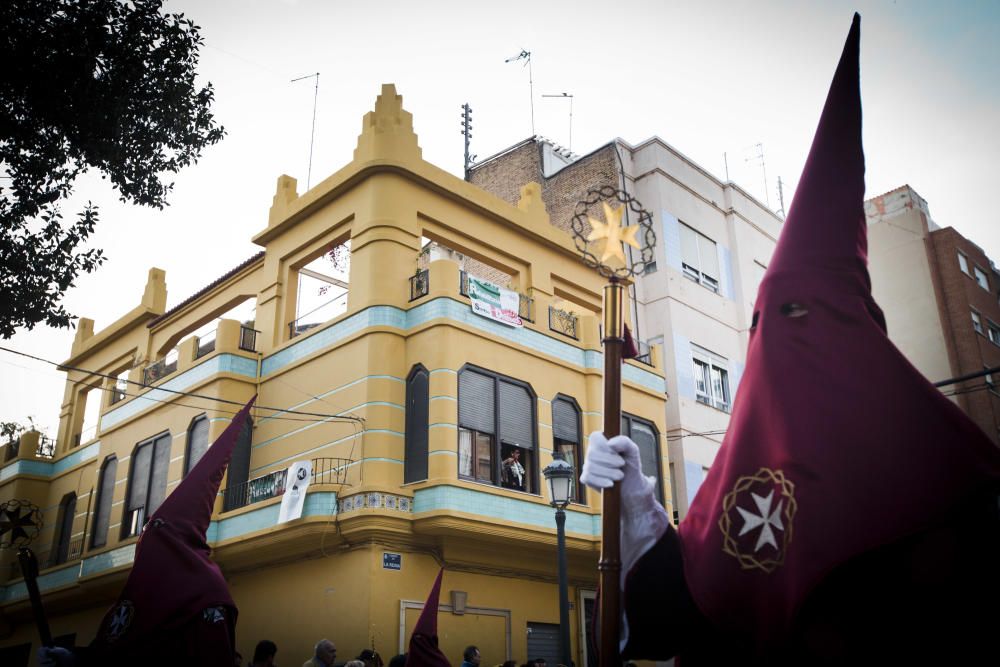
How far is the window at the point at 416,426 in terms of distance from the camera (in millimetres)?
15391

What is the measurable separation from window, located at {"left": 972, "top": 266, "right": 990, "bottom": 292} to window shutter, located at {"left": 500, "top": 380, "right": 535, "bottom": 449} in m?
27.8

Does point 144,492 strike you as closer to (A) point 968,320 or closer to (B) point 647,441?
(B) point 647,441

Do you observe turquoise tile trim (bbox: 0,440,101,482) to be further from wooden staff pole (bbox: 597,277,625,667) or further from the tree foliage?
wooden staff pole (bbox: 597,277,625,667)

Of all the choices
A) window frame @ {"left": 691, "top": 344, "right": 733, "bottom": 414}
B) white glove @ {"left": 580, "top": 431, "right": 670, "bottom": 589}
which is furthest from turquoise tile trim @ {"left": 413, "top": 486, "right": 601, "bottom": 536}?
white glove @ {"left": 580, "top": 431, "right": 670, "bottom": 589}

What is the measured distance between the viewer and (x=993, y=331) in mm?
36750

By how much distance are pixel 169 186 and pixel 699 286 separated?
50.9ft

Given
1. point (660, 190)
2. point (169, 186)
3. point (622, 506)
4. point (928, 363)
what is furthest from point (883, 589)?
point (928, 363)

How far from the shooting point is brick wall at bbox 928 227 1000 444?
1340 inches

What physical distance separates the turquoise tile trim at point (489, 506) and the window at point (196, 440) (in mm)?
5263

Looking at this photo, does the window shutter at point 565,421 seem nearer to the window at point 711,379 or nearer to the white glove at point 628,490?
the window at point 711,379

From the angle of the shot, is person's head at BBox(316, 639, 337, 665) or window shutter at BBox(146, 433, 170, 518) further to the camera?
window shutter at BBox(146, 433, 170, 518)

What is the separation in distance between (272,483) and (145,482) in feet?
14.7

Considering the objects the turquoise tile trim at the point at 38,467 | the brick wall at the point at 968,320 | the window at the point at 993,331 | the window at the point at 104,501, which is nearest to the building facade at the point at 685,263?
the brick wall at the point at 968,320

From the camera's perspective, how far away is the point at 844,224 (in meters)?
3.21
